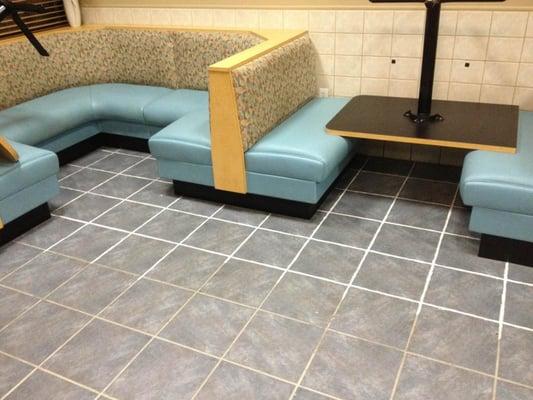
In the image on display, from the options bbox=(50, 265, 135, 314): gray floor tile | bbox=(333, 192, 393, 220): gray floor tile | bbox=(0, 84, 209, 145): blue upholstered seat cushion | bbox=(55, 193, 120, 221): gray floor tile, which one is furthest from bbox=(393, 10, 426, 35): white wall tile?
bbox=(50, 265, 135, 314): gray floor tile

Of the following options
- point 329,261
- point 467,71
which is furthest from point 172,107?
point 467,71

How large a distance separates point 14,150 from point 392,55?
8.12ft

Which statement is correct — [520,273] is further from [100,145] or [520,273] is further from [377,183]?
[100,145]

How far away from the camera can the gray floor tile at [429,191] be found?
2998 millimetres

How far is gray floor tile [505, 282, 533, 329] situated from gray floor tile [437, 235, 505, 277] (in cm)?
12

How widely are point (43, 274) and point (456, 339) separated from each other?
2.00 metres

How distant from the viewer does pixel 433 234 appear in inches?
104

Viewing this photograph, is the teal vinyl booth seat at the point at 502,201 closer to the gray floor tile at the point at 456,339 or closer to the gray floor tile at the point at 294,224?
the gray floor tile at the point at 456,339

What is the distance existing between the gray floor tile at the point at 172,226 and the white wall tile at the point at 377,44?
167 cm

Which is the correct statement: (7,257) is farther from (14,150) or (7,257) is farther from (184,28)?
(184,28)

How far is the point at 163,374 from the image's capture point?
6.08 ft

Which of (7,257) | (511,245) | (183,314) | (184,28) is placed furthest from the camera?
(184,28)

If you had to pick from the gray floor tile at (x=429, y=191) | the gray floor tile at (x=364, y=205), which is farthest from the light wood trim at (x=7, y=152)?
the gray floor tile at (x=429, y=191)

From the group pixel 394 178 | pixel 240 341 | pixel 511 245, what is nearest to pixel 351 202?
pixel 394 178
